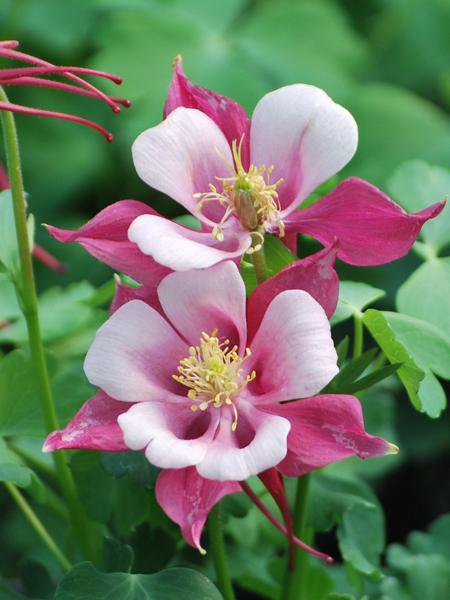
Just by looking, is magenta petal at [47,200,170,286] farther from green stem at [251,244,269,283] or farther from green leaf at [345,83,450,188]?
green leaf at [345,83,450,188]

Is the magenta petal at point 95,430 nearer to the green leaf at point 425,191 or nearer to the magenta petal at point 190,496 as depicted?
the magenta petal at point 190,496

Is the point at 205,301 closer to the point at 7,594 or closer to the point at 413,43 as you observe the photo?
the point at 7,594

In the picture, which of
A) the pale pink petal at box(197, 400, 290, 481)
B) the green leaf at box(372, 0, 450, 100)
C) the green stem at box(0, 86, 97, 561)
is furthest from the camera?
the green leaf at box(372, 0, 450, 100)

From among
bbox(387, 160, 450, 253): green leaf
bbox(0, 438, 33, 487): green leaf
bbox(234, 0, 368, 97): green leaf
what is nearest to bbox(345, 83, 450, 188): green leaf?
bbox(234, 0, 368, 97): green leaf

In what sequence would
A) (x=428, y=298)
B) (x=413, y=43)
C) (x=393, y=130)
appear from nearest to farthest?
(x=428, y=298), (x=393, y=130), (x=413, y=43)

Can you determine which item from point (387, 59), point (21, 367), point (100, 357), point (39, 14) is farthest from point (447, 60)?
point (100, 357)

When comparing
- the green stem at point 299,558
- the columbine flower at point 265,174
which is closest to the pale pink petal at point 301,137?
the columbine flower at point 265,174

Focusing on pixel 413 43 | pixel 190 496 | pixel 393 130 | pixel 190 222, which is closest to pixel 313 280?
pixel 190 496
